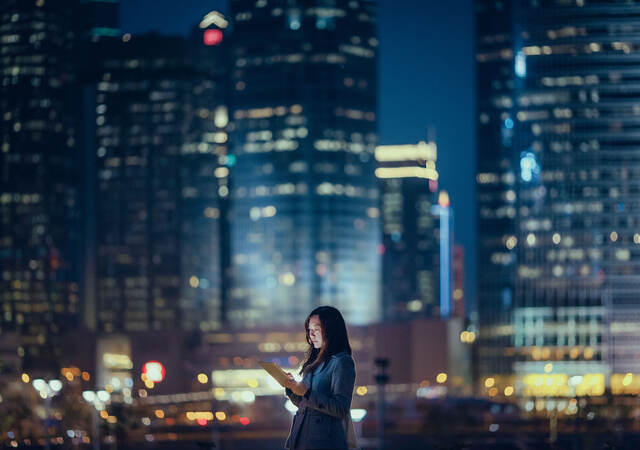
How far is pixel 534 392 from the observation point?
17612 centimetres

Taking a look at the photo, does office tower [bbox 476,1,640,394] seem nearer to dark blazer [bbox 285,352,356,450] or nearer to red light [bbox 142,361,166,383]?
red light [bbox 142,361,166,383]

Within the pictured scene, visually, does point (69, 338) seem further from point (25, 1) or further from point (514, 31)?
point (514, 31)

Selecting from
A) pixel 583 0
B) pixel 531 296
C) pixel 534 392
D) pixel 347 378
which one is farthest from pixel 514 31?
pixel 347 378

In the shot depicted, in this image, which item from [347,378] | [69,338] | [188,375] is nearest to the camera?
[347,378]

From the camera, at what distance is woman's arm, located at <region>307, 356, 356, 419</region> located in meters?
10.7

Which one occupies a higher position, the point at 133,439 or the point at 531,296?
the point at 531,296

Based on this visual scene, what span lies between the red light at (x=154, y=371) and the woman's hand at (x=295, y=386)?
154 m

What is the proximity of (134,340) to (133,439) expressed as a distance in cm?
9826

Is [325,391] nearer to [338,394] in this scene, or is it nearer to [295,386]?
[338,394]

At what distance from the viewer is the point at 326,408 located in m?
10.7

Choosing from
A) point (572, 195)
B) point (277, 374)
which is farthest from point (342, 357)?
point (572, 195)

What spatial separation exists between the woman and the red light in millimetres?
154075

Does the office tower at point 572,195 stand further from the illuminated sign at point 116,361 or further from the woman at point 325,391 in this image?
the woman at point 325,391

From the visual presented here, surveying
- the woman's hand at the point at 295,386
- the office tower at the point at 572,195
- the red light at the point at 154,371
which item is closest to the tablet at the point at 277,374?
the woman's hand at the point at 295,386
